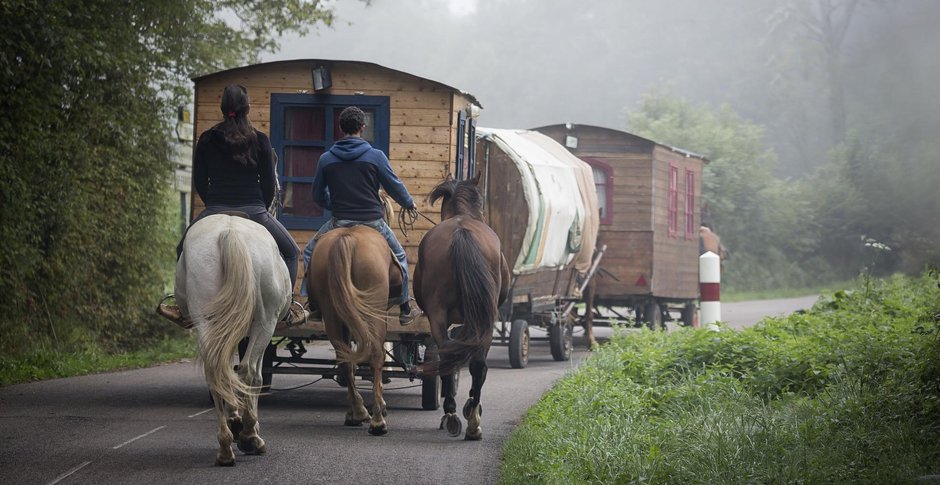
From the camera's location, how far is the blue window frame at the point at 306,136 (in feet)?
39.1

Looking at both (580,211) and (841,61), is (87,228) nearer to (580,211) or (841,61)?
(580,211)

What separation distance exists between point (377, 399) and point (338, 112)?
347 cm

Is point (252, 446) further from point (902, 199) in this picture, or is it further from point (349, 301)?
point (902, 199)

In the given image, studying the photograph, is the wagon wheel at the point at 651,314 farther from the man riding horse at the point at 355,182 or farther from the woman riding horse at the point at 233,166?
the woman riding horse at the point at 233,166

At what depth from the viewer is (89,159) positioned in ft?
50.7

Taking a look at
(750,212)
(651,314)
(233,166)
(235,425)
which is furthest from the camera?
(750,212)

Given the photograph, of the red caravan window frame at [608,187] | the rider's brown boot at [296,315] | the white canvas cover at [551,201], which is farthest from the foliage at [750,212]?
the rider's brown boot at [296,315]

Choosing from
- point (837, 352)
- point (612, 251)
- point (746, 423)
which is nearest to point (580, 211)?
point (612, 251)

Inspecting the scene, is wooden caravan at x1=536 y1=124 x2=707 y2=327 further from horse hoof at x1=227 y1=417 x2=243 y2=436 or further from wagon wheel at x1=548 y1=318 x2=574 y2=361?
horse hoof at x1=227 y1=417 x2=243 y2=436

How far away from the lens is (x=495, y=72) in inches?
3420

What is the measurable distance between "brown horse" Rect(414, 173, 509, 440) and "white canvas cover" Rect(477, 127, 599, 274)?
5535mm

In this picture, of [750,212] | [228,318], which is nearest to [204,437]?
[228,318]

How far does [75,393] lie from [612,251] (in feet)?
36.1

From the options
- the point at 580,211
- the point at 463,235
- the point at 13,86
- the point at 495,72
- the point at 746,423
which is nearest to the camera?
the point at 746,423
